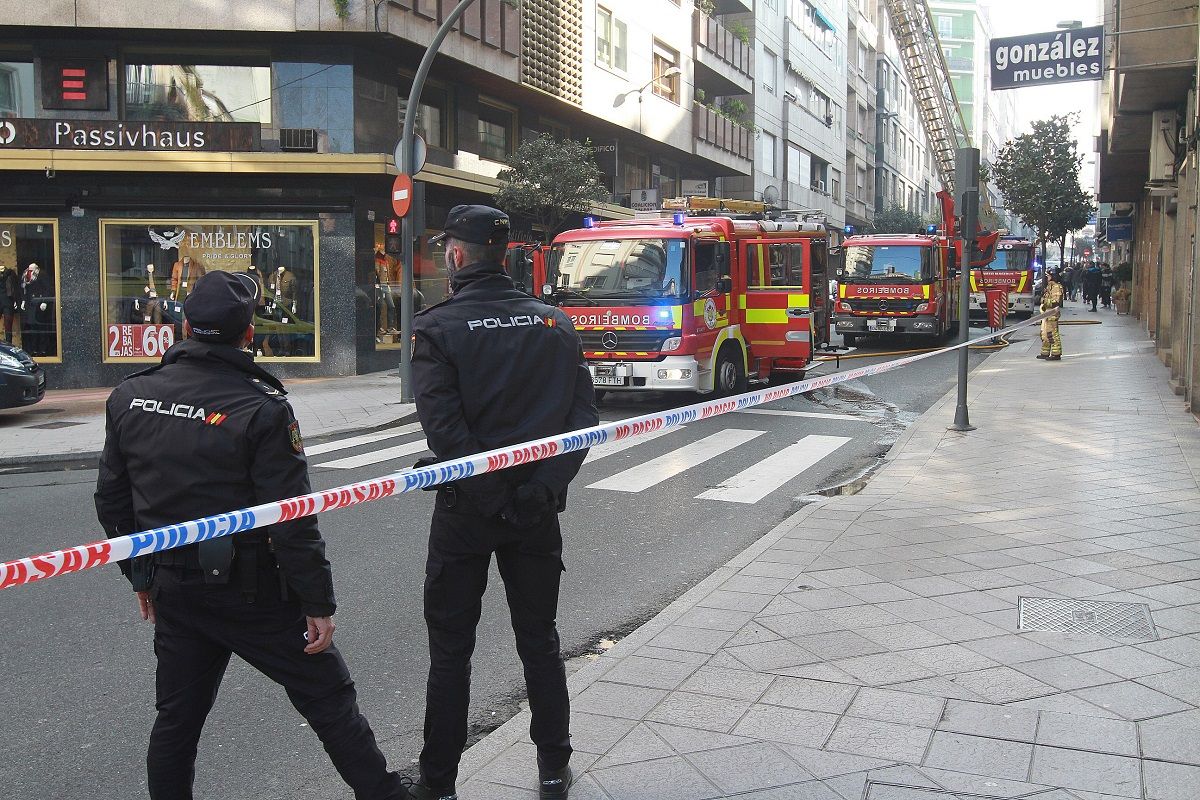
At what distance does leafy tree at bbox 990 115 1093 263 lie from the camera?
164 ft

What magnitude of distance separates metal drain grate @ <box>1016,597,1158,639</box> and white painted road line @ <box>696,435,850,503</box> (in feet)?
11.6

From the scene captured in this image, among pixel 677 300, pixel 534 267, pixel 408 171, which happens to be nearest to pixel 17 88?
pixel 408 171

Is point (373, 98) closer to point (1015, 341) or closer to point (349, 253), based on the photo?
point (349, 253)

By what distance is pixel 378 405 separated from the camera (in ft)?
50.7

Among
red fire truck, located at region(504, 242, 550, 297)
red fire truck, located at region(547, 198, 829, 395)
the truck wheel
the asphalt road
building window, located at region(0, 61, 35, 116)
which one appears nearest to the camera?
the asphalt road

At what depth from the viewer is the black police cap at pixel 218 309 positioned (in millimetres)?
3010

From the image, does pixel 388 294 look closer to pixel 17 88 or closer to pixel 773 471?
pixel 17 88

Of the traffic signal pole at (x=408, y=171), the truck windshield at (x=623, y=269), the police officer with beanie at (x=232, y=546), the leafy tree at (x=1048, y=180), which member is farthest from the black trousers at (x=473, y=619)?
the leafy tree at (x=1048, y=180)

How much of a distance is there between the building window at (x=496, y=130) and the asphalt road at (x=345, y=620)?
15.3 meters

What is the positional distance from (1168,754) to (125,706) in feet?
12.7

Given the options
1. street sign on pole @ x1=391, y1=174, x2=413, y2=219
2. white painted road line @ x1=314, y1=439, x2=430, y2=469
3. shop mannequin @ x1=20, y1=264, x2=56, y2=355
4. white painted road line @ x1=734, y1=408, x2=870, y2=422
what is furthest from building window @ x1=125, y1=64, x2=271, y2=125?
white painted road line @ x1=734, y1=408, x2=870, y2=422

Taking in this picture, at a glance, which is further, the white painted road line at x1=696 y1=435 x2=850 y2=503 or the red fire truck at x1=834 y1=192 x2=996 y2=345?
the red fire truck at x1=834 y1=192 x2=996 y2=345

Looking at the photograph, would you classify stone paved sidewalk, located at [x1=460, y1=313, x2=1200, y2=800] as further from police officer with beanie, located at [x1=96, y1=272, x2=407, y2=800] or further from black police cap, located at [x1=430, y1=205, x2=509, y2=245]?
black police cap, located at [x1=430, y1=205, x2=509, y2=245]

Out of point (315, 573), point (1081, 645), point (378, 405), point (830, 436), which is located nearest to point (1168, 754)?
point (1081, 645)
